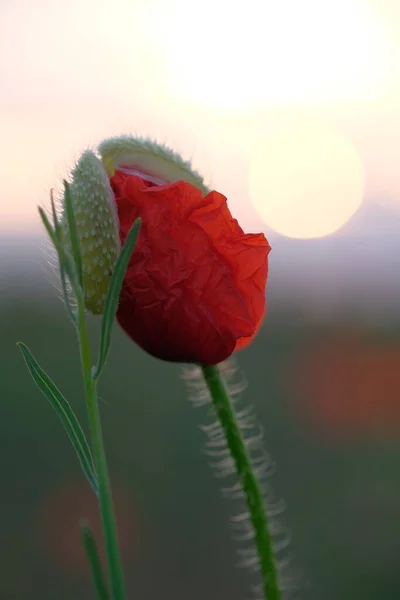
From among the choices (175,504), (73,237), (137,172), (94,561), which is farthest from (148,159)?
(175,504)

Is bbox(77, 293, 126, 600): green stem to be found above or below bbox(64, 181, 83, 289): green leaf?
below

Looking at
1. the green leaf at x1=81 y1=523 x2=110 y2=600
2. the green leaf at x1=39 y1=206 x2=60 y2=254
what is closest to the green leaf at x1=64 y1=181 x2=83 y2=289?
the green leaf at x1=39 y1=206 x2=60 y2=254

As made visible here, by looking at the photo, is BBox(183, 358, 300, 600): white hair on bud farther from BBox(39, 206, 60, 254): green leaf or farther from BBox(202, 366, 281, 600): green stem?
BBox(39, 206, 60, 254): green leaf

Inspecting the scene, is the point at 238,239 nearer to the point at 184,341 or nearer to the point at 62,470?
the point at 184,341

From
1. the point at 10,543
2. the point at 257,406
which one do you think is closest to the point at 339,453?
the point at 257,406

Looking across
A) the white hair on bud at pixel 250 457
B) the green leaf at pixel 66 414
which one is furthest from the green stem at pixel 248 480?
the green leaf at pixel 66 414
